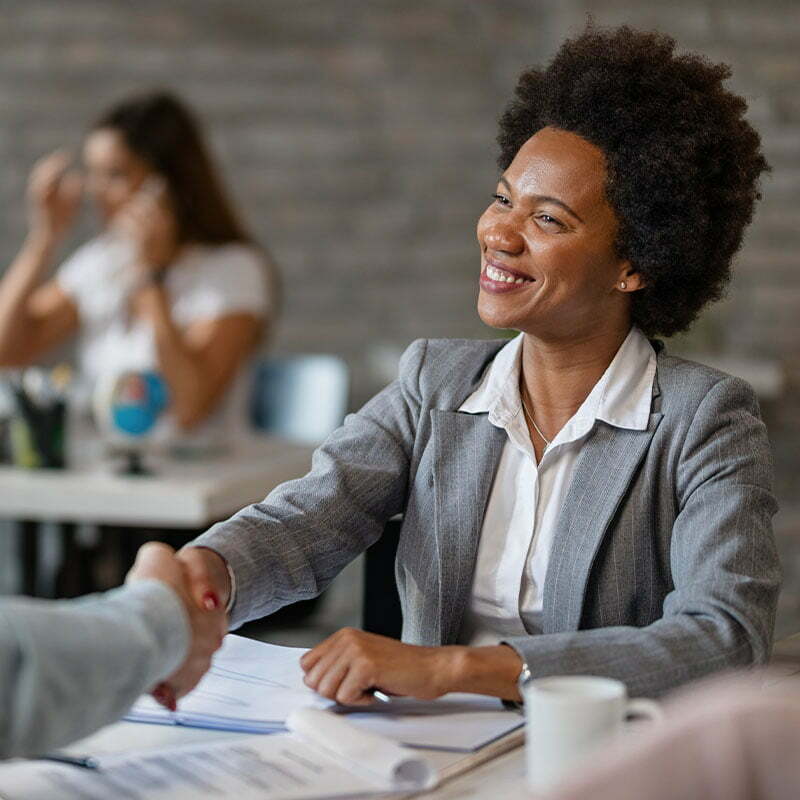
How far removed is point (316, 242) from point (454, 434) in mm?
3183

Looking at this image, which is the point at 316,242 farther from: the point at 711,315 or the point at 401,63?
the point at 711,315

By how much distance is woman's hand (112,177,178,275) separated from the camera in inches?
124

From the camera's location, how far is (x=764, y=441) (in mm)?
1441

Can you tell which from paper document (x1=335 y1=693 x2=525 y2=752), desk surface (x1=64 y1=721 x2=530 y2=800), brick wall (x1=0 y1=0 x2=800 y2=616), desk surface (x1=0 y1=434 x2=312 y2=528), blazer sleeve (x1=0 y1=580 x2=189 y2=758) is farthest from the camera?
brick wall (x1=0 y1=0 x2=800 y2=616)

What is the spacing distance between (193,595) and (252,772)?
0.89 feet

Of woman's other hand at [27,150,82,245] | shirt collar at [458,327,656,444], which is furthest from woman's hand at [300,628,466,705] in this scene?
woman's other hand at [27,150,82,245]

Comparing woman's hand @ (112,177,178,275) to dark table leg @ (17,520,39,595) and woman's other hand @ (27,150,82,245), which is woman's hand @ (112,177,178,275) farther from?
dark table leg @ (17,520,39,595)

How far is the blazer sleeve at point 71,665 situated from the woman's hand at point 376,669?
22 cm

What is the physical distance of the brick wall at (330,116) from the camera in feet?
14.9

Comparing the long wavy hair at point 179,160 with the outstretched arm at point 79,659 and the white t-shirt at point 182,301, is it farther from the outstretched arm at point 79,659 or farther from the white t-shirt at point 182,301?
the outstretched arm at point 79,659

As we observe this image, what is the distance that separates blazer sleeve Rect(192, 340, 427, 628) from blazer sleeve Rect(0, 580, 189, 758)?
34cm

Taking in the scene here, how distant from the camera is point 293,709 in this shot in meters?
1.23

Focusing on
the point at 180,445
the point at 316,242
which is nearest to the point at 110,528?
the point at 180,445

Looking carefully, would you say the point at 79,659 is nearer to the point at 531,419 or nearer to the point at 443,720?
the point at 443,720
